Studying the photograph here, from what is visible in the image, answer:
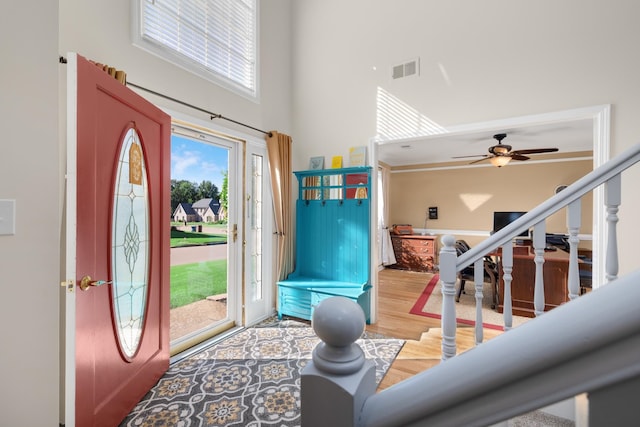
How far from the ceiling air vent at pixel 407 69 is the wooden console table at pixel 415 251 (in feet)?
13.2

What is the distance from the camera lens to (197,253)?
3.15 meters

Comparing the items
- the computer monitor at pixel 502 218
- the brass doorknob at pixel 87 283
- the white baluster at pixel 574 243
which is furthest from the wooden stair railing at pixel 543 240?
the computer monitor at pixel 502 218

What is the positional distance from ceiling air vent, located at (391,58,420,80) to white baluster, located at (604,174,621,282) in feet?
7.23

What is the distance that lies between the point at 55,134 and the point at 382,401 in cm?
181

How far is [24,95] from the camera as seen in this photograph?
129 cm

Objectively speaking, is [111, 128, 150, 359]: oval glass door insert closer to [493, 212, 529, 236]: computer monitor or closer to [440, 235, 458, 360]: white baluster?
[440, 235, 458, 360]: white baluster

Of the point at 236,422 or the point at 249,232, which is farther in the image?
the point at 249,232

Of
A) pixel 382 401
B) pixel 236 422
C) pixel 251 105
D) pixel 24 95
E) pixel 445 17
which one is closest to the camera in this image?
pixel 382 401

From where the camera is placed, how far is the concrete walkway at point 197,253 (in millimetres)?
3018

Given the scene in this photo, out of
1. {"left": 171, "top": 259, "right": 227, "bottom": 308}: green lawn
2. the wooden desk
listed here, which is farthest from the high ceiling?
{"left": 171, "top": 259, "right": 227, "bottom": 308}: green lawn

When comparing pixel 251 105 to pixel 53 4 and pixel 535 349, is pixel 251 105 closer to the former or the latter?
pixel 53 4

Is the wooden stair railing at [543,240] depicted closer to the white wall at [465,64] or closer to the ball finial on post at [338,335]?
the ball finial on post at [338,335]

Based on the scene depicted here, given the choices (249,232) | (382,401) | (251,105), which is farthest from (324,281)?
(382,401)

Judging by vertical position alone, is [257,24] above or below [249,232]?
above
